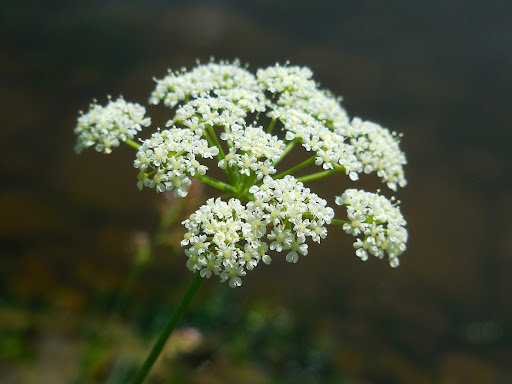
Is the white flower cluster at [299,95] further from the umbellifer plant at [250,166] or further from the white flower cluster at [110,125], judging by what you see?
the white flower cluster at [110,125]

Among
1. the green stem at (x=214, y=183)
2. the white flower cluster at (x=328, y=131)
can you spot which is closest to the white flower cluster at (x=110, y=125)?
the green stem at (x=214, y=183)

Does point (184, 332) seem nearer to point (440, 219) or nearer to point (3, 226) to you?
point (3, 226)


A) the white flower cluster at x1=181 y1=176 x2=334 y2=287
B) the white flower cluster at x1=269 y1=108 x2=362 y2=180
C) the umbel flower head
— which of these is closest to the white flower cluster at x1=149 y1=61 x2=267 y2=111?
the umbel flower head

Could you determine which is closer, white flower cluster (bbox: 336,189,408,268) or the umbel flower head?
the umbel flower head

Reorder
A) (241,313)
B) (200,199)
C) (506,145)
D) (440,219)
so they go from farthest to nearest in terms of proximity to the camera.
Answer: (506,145) → (440,219) → (241,313) → (200,199)

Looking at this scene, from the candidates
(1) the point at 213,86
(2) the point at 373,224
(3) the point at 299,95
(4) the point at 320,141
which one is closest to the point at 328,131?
(4) the point at 320,141

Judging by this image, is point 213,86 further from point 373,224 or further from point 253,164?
point 373,224

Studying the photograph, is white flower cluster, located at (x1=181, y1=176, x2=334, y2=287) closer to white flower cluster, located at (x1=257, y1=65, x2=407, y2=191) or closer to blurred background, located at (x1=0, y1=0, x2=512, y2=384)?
white flower cluster, located at (x1=257, y1=65, x2=407, y2=191)

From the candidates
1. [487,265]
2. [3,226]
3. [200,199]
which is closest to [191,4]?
[3,226]
